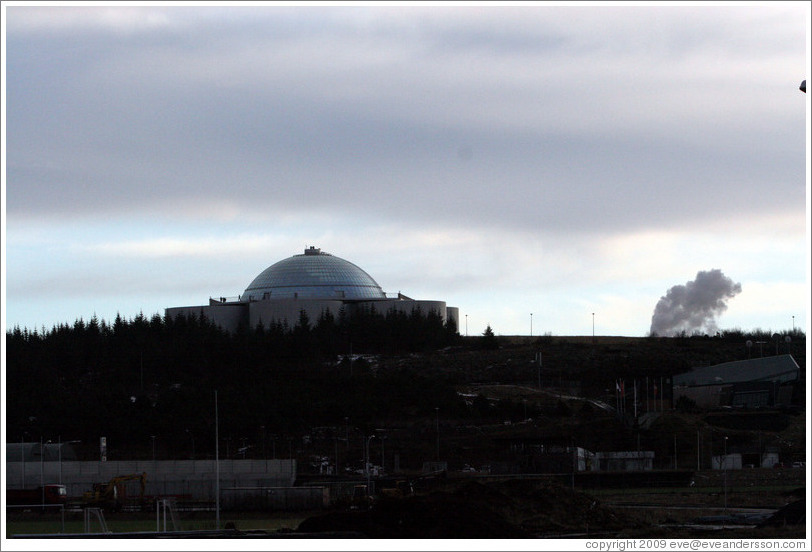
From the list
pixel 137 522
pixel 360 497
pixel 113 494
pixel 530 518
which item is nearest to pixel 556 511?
pixel 530 518

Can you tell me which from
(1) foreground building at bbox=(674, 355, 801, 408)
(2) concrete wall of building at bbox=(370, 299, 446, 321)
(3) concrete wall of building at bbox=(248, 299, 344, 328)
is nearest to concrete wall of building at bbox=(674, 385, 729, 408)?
(1) foreground building at bbox=(674, 355, 801, 408)

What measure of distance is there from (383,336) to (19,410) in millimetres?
34094

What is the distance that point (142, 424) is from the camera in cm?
7556

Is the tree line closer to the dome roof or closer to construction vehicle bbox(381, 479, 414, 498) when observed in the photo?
the dome roof

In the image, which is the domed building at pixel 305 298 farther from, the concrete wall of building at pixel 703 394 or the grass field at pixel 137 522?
the grass field at pixel 137 522

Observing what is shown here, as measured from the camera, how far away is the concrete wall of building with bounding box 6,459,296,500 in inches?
1965

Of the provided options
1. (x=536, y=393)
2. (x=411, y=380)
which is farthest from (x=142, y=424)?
(x=536, y=393)

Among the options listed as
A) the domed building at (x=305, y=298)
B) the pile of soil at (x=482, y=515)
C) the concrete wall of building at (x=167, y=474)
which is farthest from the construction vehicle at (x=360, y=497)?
the domed building at (x=305, y=298)

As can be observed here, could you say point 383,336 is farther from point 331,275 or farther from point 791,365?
point 791,365

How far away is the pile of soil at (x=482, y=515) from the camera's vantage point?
92.2ft

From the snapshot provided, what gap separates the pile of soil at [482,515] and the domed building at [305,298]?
74.5 m

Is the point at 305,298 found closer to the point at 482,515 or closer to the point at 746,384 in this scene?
the point at 746,384

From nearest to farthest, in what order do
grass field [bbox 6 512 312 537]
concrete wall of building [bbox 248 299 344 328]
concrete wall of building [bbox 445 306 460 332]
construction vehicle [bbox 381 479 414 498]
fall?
1. grass field [bbox 6 512 312 537]
2. construction vehicle [bbox 381 479 414 498]
3. concrete wall of building [bbox 248 299 344 328]
4. concrete wall of building [bbox 445 306 460 332]

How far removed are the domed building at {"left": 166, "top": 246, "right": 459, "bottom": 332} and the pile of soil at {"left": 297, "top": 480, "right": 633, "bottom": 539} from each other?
2934 inches
